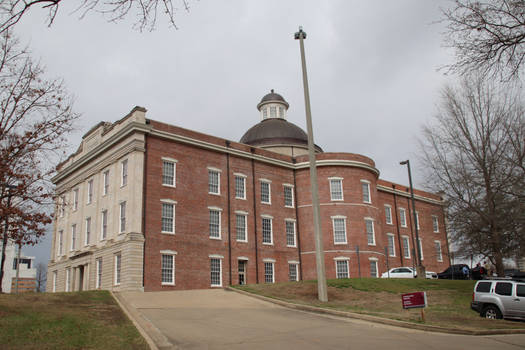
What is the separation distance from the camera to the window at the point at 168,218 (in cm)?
3472

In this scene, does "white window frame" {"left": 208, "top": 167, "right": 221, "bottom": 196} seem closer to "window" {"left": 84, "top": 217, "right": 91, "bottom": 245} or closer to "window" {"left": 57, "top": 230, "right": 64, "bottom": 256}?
"window" {"left": 84, "top": 217, "right": 91, "bottom": 245}

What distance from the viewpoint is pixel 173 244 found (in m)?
34.6

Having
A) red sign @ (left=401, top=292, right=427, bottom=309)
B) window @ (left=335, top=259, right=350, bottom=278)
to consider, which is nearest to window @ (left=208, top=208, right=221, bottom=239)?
window @ (left=335, top=259, right=350, bottom=278)

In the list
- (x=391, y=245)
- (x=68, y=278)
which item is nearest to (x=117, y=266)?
(x=68, y=278)

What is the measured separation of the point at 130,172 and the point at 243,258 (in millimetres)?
11134

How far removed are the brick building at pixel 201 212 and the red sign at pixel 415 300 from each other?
17.0m

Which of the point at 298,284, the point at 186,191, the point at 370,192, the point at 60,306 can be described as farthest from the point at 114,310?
the point at 370,192

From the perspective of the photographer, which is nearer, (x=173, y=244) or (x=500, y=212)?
(x=500, y=212)

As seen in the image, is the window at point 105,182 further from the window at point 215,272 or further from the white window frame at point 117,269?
the window at point 215,272

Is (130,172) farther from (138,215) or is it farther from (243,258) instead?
(243,258)

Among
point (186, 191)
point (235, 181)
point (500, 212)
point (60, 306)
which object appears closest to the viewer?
point (60, 306)

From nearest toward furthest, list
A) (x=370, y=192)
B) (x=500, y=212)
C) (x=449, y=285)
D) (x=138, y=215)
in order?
(x=500, y=212)
(x=449, y=285)
(x=138, y=215)
(x=370, y=192)

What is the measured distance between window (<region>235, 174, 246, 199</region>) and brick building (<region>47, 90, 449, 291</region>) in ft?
0.33

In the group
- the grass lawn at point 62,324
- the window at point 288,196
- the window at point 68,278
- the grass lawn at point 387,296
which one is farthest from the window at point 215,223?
the grass lawn at point 62,324
